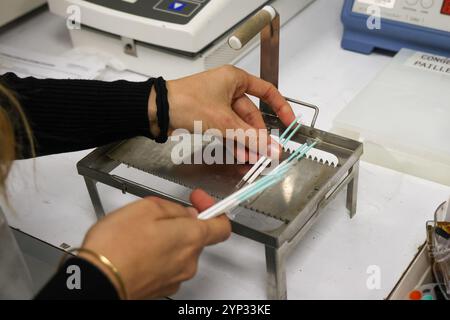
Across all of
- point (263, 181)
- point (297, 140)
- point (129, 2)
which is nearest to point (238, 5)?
point (129, 2)

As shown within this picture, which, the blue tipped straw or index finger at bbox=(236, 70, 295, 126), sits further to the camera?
index finger at bbox=(236, 70, 295, 126)

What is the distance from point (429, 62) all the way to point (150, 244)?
23.6 inches

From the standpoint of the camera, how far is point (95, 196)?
678mm

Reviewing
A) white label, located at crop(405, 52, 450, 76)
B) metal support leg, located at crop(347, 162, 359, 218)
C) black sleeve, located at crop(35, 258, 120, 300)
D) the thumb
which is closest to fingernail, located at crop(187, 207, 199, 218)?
the thumb

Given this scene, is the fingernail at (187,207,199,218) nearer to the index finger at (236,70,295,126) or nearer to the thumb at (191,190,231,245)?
the thumb at (191,190,231,245)

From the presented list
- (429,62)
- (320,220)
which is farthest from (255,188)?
(429,62)

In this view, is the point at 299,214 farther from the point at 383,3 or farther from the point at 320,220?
the point at 383,3

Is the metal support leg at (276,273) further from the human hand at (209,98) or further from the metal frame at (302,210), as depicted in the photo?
the human hand at (209,98)

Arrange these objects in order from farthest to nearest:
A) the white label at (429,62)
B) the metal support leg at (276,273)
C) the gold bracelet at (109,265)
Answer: the white label at (429,62) → the metal support leg at (276,273) → the gold bracelet at (109,265)

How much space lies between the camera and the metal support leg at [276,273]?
0.54 m

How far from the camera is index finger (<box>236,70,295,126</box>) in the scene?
678mm

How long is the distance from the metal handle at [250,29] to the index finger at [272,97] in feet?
0.21

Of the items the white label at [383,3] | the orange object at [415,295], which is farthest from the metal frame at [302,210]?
the white label at [383,3]

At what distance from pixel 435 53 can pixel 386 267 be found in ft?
1.38
